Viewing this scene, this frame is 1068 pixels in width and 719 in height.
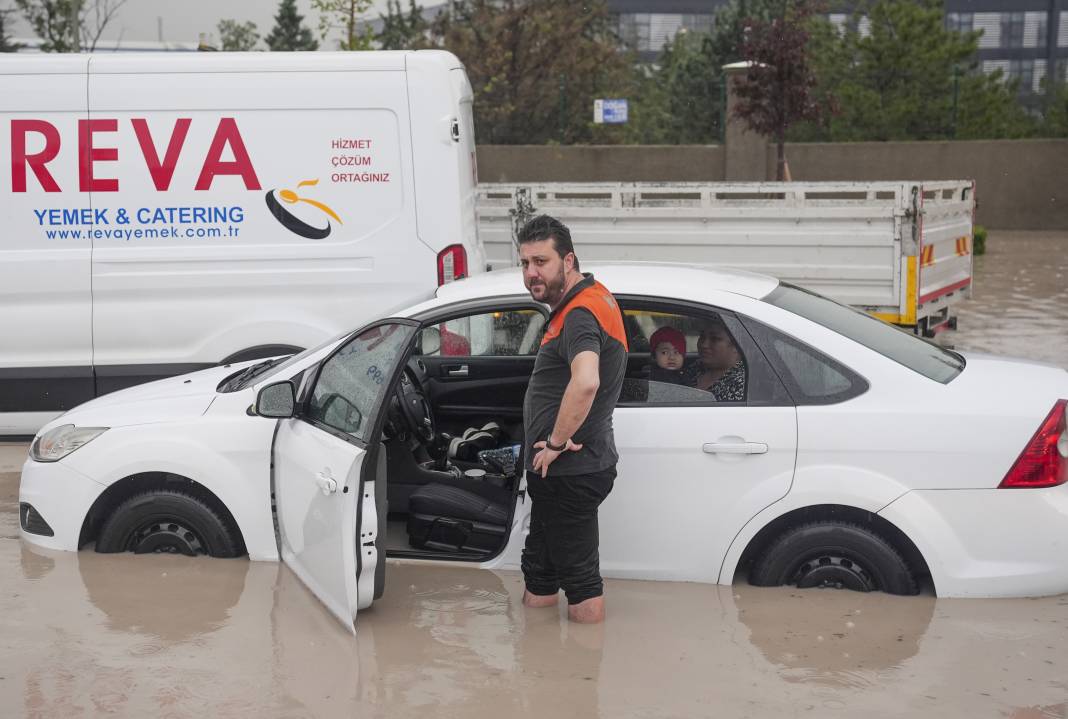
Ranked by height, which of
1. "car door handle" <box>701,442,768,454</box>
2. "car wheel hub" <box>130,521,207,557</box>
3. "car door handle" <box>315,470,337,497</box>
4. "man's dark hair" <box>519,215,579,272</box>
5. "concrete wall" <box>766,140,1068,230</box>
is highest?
"concrete wall" <box>766,140,1068,230</box>

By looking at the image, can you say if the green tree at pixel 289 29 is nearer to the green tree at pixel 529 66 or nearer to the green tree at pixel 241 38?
the green tree at pixel 241 38

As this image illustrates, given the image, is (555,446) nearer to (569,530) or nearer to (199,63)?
(569,530)

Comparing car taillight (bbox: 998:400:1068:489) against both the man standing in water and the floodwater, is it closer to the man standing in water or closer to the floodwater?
the floodwater

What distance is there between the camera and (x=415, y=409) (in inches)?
210

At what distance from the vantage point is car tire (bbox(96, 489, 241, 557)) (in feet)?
16.6

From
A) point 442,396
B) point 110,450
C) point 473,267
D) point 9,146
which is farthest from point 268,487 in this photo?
point 9,146

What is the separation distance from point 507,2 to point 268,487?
26.5 metres

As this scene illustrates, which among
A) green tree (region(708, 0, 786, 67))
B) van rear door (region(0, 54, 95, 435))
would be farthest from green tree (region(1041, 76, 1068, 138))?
van rear door (region(0, 54, 95, 435))

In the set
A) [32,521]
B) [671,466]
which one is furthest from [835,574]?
[32,521]

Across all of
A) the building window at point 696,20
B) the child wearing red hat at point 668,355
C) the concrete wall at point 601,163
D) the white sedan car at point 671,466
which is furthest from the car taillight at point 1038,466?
the building window at point 696,20

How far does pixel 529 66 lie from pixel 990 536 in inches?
1029

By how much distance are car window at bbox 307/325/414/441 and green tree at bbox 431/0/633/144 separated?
23.6 meters

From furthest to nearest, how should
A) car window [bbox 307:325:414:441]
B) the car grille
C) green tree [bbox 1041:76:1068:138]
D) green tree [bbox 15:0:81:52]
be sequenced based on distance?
green tree [bbox 1041:76:1068:138], green tree [bbox 15:0:81:52], the car grille, car window [bbox 307:325:414:441]

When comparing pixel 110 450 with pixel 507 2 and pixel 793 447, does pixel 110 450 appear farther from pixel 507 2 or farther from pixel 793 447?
pixel 507 2
